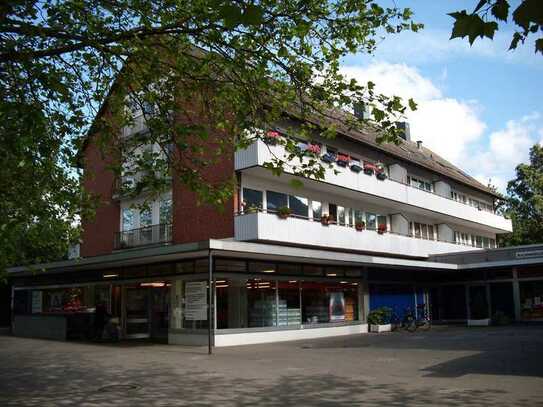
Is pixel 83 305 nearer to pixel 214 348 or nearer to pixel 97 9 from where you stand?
pixel 214 348

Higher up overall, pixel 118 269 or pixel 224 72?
pixel 224 72

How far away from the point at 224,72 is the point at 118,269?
15123 mm

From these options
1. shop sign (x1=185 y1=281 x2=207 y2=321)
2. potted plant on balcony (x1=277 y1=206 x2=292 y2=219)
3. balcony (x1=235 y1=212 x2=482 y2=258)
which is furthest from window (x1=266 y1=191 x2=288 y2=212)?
shop sign (x1=185 y1=281 x2=207 y2=321)

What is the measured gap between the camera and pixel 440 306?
33750mm

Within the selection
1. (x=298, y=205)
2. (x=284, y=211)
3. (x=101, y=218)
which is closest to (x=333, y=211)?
(x=298, y=205)

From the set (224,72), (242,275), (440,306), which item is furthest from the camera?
(440,306)

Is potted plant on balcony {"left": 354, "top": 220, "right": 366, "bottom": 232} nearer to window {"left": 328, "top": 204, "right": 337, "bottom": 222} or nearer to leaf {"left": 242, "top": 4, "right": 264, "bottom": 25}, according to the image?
window {"left": 328, "top": 204, "right": 337, "bottom": 222}

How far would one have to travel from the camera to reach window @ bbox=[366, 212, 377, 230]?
1224 inches

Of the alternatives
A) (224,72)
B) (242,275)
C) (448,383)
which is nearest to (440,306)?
(242,275)

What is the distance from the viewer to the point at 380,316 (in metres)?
27.4

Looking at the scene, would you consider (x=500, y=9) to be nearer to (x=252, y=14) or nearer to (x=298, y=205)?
(x=252, y=14)

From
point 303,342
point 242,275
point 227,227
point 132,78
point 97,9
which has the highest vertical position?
point 97,9

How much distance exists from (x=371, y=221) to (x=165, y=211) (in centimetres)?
1084

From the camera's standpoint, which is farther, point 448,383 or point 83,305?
point 83,305
